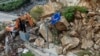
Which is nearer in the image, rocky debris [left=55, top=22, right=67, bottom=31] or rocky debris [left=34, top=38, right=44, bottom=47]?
rocky debris [left=55, top=22, right=67, bottom=31]

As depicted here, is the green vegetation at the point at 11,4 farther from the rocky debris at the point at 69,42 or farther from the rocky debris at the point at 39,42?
the rocky debris at the point at 69,42

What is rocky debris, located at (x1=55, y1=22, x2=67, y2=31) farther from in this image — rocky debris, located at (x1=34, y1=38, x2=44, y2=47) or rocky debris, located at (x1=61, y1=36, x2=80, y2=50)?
rocky debris, located at (x1=34, y1=38, x2=44, y2=47)

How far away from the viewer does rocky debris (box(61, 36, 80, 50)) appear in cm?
1603

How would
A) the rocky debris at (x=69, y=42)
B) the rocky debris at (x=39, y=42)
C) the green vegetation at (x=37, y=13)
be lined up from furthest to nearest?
the green vegetation at (x=37, y=13)
the rocky debris at (x=39, y=42)
the rocky debris at (x=69, y=42)

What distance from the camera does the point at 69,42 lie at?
53.0ft

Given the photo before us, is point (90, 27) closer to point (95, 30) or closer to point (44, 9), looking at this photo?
point (95, 30)

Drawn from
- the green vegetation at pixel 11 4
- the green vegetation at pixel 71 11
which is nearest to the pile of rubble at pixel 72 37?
the green vegetation at pixel 71 11

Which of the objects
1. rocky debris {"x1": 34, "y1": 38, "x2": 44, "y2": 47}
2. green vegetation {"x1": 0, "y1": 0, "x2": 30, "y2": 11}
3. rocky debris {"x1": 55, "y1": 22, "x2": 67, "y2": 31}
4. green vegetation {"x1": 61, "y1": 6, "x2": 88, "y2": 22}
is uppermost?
green vegetation {"x1": 61, "y1": 6, "x2": 88, "y2": 22}

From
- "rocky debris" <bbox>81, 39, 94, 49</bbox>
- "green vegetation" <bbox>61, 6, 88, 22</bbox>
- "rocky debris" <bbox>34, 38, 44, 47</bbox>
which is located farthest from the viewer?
"rocky debris" <bbox>34, 38, 44, 47</bbox>

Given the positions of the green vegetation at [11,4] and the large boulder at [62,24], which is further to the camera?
the green vegetation at [11,4]

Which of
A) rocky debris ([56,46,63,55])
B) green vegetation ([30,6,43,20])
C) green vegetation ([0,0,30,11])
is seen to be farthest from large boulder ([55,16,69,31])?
green vegetation ([0,0,30,11])

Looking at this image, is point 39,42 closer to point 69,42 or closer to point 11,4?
point 69,42

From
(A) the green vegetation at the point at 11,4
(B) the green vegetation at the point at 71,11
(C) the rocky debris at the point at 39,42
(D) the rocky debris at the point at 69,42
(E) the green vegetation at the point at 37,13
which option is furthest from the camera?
(A) the green vegetation at the point at 11,4

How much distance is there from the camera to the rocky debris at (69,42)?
52.6 feet
